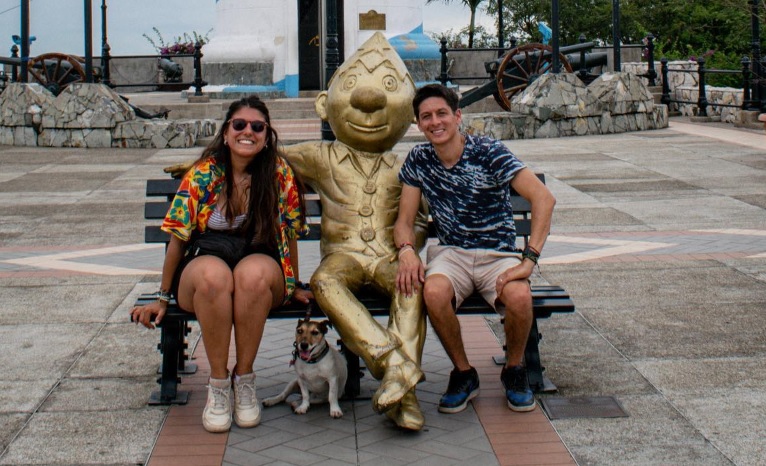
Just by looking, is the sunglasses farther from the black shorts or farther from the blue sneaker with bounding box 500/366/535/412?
the blue sneaker with bounding box 500/366/535/412

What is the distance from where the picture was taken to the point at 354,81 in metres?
5.27

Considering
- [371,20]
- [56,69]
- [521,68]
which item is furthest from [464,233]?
[56,69]

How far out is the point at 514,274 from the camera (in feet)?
15.1

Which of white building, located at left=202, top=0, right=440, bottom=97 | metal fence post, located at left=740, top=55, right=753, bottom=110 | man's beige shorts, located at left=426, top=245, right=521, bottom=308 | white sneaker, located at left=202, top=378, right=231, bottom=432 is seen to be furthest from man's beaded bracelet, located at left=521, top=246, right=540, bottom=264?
white building, located at left=202, top=0, right=440, bottom=97

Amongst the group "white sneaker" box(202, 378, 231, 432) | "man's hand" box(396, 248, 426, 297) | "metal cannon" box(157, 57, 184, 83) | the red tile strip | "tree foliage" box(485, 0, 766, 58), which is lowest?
the red tile strip

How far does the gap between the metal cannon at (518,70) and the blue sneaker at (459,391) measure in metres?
17.1

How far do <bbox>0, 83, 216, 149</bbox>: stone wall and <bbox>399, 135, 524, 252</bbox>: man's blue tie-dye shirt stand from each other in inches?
569

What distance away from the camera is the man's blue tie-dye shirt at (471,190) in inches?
190

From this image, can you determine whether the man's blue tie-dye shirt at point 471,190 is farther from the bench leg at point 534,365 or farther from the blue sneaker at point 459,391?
the blue sneaker at point 459,391

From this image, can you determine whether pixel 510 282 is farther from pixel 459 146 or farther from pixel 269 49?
pixel 269 49

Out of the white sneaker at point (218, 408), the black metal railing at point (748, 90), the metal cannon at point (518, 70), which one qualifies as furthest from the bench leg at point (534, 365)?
the metal cannon at point (518, 70)

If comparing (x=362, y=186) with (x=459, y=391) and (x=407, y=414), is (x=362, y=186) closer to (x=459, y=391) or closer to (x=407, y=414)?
(x=459, y=391)

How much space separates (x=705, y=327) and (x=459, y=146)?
6.88 feet

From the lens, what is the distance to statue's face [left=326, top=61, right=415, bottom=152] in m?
5.17
